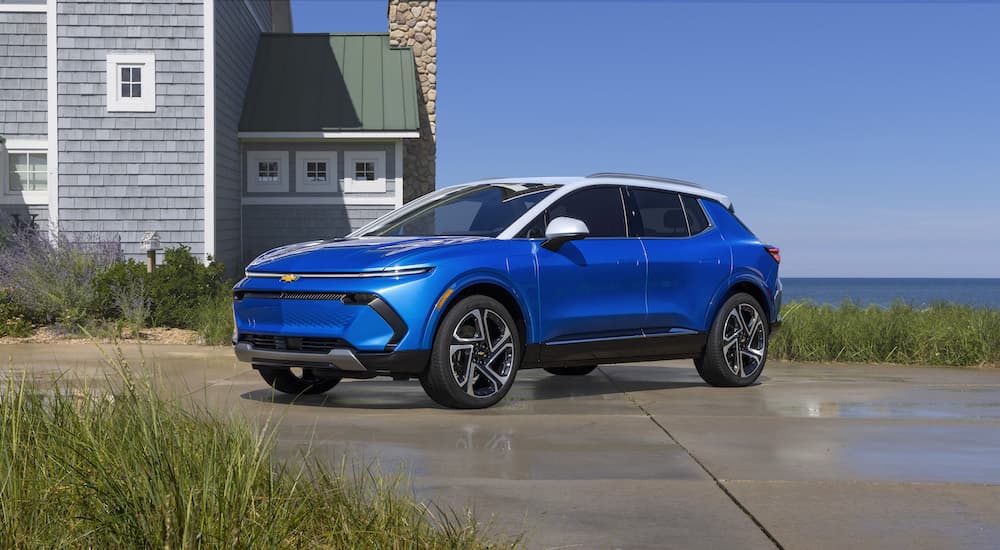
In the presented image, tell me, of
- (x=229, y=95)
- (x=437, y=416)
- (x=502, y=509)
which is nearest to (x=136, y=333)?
(x=437, y=416)

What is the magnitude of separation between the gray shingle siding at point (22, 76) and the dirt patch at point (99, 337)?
6675 mm

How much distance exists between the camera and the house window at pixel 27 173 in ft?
70.6

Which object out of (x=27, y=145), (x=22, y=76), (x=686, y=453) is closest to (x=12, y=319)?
(x=27, y=145)

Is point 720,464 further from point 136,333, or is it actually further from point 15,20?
point 15,20

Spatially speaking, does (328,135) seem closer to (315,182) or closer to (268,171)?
(315,182)

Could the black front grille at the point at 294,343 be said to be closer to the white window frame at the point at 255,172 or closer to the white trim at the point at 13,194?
the white trim at the point at 13,194

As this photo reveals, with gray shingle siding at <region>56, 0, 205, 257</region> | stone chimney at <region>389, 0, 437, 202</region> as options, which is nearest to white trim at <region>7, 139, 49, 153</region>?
gray shingle siding at <region>56, 0, 205, 257</region>

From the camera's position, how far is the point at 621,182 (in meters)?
10.0

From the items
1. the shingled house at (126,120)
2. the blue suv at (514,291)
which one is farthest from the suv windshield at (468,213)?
the shingled house at (126,120)

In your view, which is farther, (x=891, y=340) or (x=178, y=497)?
(x=891, y=340)

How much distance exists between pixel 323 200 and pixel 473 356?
17009mm

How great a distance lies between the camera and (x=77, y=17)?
810 inches

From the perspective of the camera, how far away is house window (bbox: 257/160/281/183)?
2491 cm

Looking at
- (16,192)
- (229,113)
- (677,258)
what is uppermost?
(229,113)
